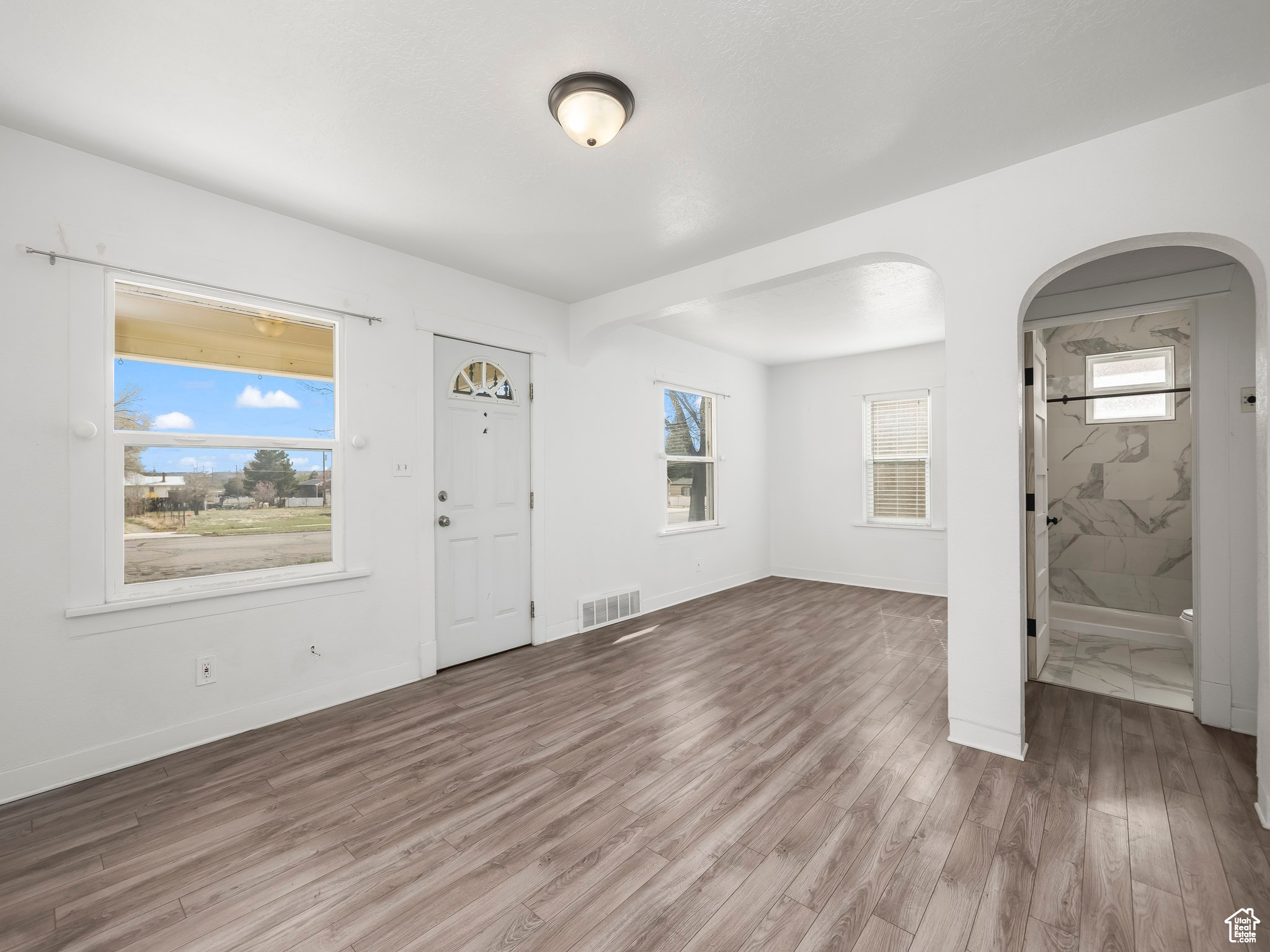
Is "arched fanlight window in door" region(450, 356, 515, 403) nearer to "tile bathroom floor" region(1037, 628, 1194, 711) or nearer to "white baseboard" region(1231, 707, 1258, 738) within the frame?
"tile bathroom floor" region(1037, 628, 1194, 711)

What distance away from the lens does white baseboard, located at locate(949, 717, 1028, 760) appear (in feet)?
8.14

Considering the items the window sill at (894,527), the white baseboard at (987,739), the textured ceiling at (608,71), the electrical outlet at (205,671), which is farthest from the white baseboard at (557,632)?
the window sill at (894,527)

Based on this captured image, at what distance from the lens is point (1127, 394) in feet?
14.0

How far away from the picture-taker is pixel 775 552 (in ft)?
23.1

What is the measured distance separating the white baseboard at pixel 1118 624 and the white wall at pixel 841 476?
1054 millimetres

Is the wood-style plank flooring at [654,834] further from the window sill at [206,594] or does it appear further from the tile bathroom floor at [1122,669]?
the window sill at [206,594]

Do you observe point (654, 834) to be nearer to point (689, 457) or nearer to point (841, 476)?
point (689, 457)

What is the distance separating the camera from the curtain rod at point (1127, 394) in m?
4.21

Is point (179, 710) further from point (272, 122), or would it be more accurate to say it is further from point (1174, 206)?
point (1174, 206)

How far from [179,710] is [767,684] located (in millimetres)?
3171

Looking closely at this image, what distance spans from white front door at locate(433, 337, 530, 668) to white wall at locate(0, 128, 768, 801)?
0.45 ft

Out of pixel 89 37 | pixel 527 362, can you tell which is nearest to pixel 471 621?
pixel 527 362

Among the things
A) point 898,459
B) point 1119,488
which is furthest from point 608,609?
point 1119,488

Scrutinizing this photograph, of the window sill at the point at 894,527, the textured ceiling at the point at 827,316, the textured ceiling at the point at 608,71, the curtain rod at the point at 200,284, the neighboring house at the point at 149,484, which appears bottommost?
the window sill at the point at 894,527
